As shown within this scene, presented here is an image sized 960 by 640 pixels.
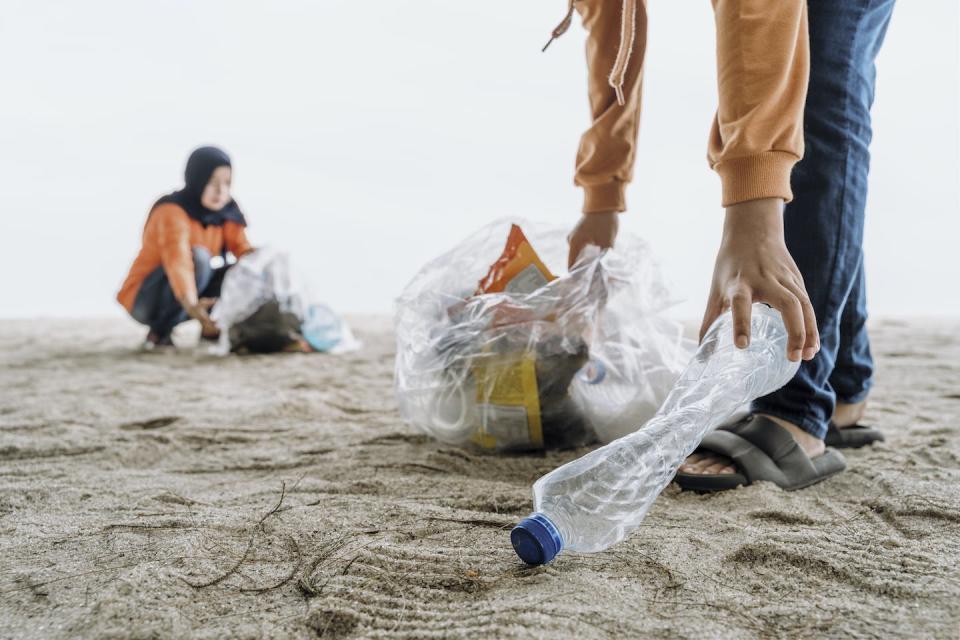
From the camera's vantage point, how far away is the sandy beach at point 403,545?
1.91 ft

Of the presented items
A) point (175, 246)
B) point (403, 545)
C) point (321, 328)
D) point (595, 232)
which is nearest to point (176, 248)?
point (175, 246)

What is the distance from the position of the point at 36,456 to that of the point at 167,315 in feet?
Result: 5.64

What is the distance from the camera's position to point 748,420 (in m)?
1.03

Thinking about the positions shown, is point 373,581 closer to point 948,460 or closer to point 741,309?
point 741,309

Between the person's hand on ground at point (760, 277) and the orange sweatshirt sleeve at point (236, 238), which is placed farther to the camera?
the orange sweatshirt sleeve at point (236, 238)

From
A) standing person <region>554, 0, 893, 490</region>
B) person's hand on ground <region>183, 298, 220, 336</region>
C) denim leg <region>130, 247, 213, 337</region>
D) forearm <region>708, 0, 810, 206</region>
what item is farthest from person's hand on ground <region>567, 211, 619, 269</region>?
denim leg <region>130, 247, 213, 337</region>

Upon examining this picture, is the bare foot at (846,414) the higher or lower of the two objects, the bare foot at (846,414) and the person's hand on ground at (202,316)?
the lower

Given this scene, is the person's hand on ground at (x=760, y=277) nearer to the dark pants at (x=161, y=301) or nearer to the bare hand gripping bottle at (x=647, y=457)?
the bare hand gripping bottle at (x=647, y=457)

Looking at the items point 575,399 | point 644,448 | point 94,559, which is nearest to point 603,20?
point 575,399

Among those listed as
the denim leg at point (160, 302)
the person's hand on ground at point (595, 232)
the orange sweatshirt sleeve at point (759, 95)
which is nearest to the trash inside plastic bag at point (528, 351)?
the person's hand on ground at point (595, 232)

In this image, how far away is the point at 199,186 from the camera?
9.32ft

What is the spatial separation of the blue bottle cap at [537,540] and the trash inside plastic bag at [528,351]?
40 cm

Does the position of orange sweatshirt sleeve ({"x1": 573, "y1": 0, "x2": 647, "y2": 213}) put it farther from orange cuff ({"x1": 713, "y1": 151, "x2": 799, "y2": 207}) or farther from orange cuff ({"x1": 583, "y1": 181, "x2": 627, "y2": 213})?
orange cuff ({"x1": 713, "y1": 151, "x2": 799, "y2": 207})

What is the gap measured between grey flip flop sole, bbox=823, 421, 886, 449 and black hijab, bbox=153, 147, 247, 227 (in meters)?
2.47
